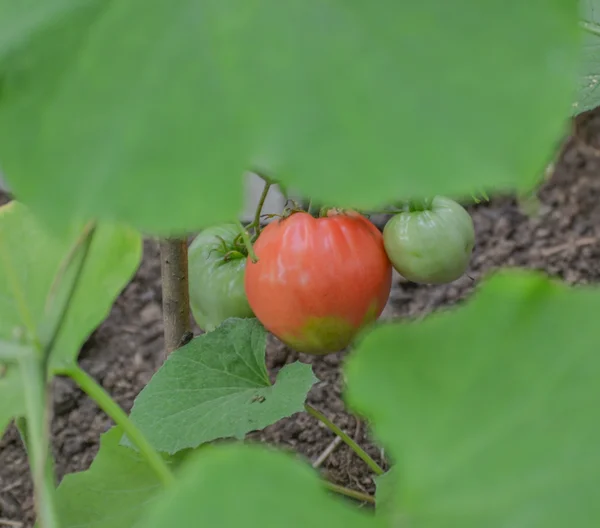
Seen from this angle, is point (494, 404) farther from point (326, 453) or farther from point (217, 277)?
point (326, 453)

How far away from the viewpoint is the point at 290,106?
0.85ft

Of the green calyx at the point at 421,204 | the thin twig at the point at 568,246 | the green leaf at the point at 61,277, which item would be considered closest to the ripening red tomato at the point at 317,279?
the green calyx at the point at 421,204

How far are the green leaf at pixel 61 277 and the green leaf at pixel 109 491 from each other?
26 centimetres

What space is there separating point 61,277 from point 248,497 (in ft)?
0.72

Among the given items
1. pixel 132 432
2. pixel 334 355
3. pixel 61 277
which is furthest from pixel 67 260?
pixel 334 355

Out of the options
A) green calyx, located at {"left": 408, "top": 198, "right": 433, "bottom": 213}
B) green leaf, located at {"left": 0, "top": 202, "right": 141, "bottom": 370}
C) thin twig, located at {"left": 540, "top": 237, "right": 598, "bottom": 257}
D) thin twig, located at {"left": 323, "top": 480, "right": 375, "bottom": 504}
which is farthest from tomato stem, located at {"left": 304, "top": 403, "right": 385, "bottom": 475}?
thin twig, located at {"left": 540, "top": 237, "right": 598, "bottom": 257}

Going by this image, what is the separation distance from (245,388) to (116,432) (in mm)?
137

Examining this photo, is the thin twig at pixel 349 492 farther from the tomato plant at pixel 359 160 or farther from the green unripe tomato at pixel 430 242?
the tomato plant at pixel 359 160

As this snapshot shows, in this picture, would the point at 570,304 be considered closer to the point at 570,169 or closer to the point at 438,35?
the point at 438,35

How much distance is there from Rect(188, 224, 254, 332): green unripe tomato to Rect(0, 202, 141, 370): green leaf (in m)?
0.34

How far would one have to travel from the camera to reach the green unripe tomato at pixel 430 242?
76 centimetres

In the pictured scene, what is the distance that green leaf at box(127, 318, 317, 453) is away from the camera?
63 cm

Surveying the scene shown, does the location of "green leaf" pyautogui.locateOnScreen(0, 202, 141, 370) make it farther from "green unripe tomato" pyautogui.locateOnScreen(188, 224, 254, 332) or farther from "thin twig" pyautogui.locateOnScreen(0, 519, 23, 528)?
"thin twig" pyautogui.locateOnScreen(0, 519, 23, 528)

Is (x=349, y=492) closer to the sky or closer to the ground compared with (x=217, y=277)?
closer to the ground
